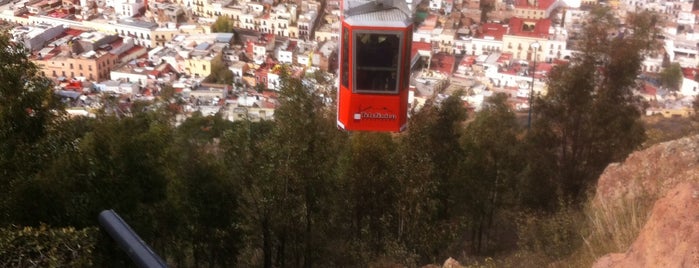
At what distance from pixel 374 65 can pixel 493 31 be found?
22126mm

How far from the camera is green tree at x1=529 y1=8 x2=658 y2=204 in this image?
7.22 meters

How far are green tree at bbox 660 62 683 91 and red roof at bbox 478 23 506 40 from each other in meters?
5.95

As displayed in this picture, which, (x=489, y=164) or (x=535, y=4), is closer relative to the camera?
(x=489, y=164)

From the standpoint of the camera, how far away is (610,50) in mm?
7211

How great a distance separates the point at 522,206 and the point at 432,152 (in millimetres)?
1894

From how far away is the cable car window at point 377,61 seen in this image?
4645 millimetres

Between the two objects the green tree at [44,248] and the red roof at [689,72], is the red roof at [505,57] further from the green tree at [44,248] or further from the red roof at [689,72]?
the green tree at [44,248]

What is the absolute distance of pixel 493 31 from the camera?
26047mm

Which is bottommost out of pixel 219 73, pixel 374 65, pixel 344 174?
pixel 219 73

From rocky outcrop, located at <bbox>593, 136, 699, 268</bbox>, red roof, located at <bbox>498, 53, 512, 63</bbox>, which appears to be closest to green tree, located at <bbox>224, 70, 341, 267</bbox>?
rocky outcrop, located at <bbox>593, 136, 699, 268</bbox>

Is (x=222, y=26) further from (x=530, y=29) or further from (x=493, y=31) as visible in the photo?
(x=530, y=29)

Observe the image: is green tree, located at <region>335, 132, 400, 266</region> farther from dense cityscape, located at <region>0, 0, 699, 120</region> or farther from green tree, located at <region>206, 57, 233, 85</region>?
green tree, located at <region>206, 57, 233, 85</region>

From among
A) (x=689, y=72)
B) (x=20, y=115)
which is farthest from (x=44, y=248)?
(x=689, y=72)

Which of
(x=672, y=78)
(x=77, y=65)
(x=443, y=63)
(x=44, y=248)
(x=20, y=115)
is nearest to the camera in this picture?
(x=44, y=248)
